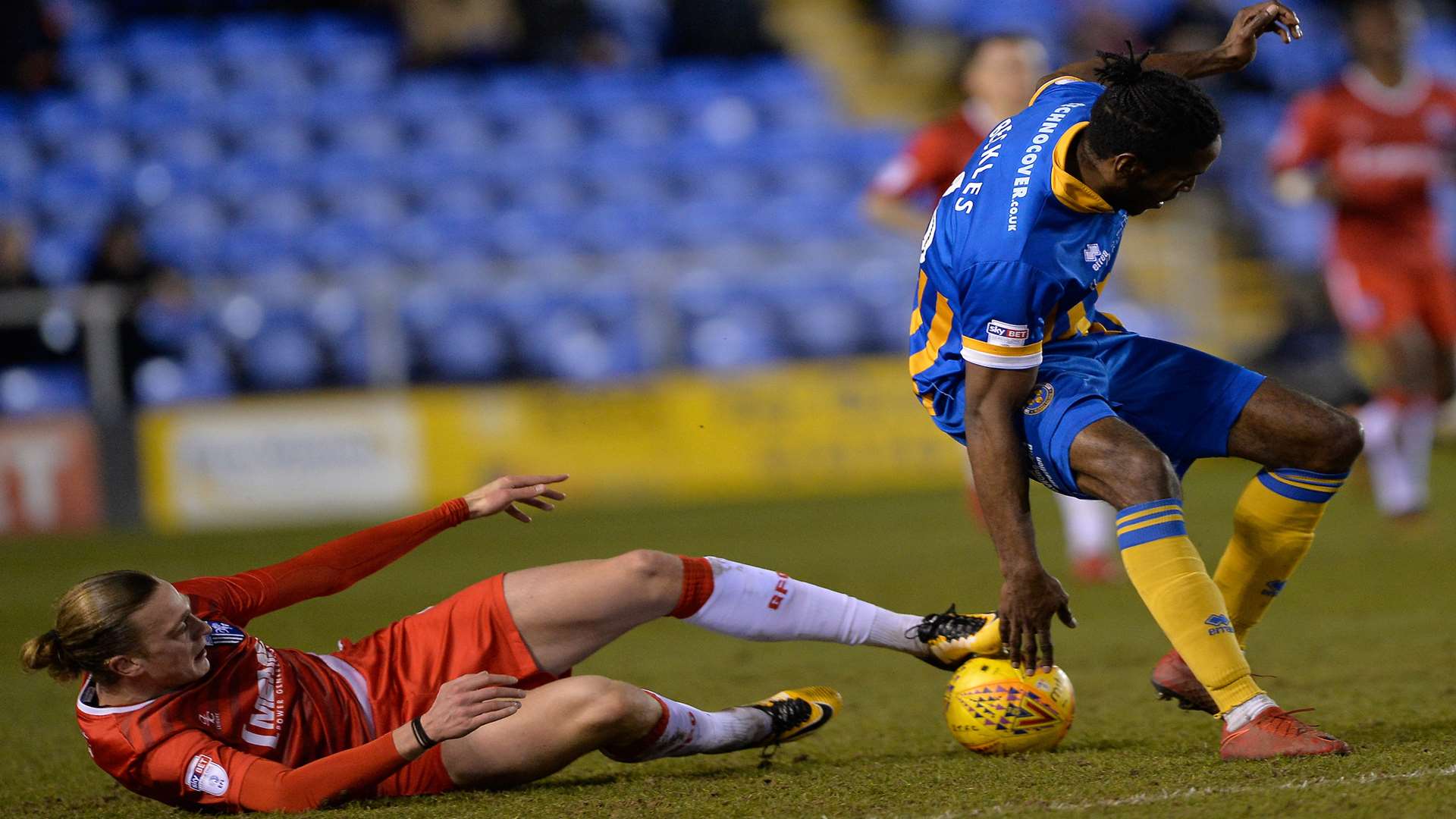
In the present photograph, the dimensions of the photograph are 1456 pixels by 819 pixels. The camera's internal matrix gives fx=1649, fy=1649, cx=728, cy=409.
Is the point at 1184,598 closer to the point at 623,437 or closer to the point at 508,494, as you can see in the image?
the point at 508,494

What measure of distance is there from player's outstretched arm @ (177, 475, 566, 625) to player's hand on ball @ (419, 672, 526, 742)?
Result: 0.61 meters

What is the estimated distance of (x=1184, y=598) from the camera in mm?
3877

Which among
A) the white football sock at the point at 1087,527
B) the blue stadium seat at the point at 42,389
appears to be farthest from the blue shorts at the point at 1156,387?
the blue stadium seat at the point at 42,389

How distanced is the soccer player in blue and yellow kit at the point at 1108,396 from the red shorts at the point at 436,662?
3.99ft

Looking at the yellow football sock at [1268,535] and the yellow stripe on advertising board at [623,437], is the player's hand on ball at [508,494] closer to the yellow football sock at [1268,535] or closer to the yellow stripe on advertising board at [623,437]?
the yellow football sock at [1268,535]

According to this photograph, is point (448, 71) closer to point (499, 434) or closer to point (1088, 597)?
point (499, 434)

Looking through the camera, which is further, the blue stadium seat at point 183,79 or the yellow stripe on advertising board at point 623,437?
the blue stadium seat at point 183,79

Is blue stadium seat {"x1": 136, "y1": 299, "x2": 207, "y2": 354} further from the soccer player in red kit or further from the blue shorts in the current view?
the blue shorts

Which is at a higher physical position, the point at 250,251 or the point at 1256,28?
the point at 1256,28

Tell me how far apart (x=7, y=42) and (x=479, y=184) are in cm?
502

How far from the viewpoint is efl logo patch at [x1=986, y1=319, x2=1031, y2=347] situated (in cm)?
397

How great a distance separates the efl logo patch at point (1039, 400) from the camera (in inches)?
164

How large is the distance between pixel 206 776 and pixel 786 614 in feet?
4.92

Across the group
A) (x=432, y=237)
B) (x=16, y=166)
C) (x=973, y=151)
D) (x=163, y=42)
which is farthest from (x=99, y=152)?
(x=973, y=151)
